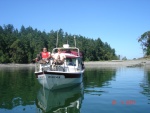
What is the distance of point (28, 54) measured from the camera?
12050cm

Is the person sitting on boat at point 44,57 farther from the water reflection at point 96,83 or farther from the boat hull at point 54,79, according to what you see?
the water reflection at point 96,83

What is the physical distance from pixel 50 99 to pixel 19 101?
90.1 inches

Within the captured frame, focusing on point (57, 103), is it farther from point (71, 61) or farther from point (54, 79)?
point (71, 61)

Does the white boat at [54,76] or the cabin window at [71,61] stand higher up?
the cabin window at [71,61]

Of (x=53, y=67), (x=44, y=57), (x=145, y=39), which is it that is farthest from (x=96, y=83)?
(x=145, y=39)

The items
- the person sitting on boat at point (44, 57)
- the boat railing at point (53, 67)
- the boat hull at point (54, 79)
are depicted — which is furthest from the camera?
the person sitting on boat at point (44, 57)

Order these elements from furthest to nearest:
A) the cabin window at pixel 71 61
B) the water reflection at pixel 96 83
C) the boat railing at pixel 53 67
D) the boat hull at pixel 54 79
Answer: the cabin window at pixel 71 61, the water reflection at pixel 96 83, the boat railing at pixel 53 67, the boat hull at pixel 54 79

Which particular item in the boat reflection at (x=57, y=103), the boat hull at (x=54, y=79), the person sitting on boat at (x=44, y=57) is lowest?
the boat reflection at (x=57, y=103)

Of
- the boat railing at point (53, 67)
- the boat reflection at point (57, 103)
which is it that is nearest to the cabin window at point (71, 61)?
the boat railing at point (53, 67)

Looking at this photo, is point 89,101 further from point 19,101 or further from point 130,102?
point 19,101

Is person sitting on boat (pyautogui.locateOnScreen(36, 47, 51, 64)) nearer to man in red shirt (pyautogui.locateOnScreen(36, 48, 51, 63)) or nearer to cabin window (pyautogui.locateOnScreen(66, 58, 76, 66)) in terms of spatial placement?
man in red shirt (pyautogui.locateOnScreen(36, 48, 51, 63))

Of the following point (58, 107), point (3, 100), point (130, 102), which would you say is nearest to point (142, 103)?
point (130, 102)

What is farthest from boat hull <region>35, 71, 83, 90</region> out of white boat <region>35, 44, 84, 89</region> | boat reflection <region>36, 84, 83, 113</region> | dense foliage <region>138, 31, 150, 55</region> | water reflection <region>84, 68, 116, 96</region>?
dense foliage <region>138, 31, 150, 55</region>

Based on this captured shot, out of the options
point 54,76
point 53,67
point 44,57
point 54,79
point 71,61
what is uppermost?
point 44,57
